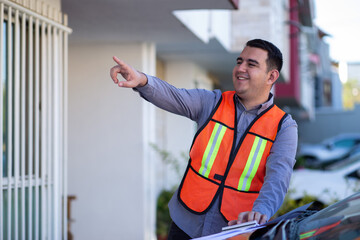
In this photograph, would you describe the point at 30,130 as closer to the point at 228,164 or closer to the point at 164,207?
the point at 228,164

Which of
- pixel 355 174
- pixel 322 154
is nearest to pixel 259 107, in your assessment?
pixel 355 174

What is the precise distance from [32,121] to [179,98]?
207cm

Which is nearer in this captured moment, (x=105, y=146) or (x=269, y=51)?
(x=269, y=51)

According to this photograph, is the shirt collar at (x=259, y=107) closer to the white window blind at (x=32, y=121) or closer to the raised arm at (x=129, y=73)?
the raised arm at (x=129, y=73)

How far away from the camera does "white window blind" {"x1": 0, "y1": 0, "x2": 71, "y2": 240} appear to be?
14.0 ft

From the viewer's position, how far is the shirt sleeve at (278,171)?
2.66 metres

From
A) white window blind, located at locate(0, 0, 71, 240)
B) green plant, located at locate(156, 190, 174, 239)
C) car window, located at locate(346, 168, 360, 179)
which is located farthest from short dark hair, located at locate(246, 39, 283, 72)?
car window, located at locate(346, 168, 360, 179)

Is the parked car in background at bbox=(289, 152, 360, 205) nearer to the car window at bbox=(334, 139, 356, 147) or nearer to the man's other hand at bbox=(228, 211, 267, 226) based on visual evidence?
the man's other hand at bbox=(228, 211, 267, 226)

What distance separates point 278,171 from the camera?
2748 mm

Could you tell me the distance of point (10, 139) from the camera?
169 inches

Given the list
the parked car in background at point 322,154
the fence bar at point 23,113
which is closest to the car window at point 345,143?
the parked car in background at point 322,154

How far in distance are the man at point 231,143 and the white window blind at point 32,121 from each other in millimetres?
1728

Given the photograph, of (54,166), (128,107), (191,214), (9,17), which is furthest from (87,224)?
(191,214)

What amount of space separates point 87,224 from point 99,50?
2.39 m
